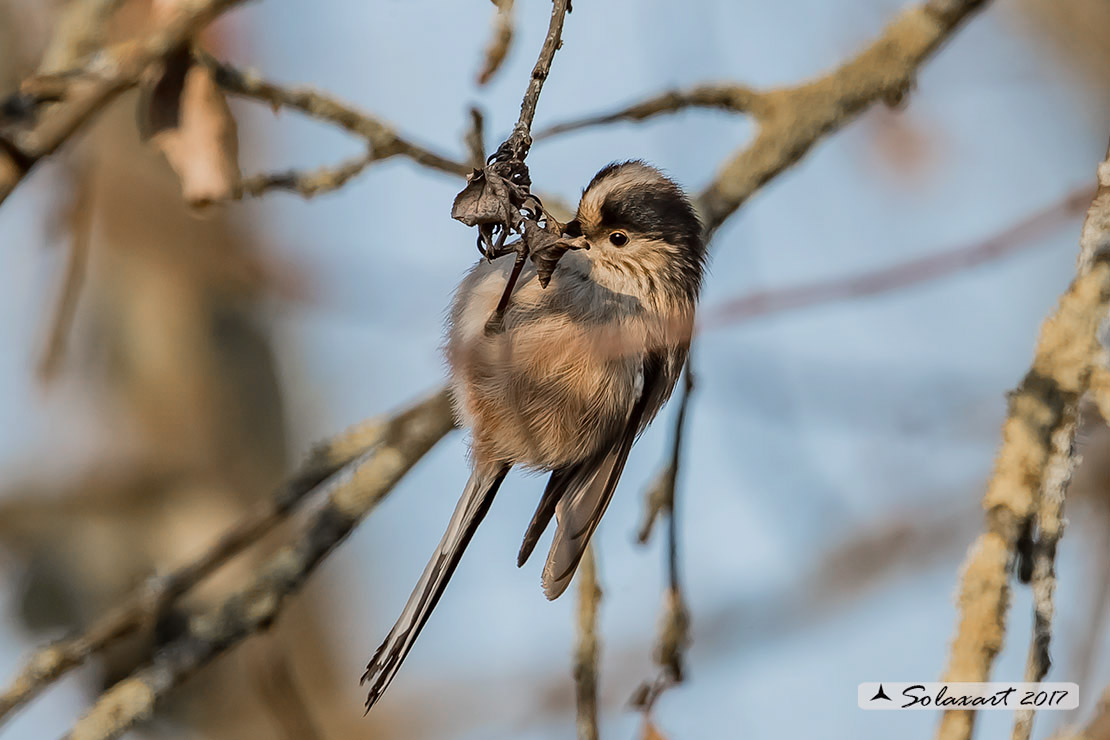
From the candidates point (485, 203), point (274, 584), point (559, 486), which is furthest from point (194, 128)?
point (559, 486)

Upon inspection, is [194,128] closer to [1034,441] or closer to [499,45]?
[499,45]

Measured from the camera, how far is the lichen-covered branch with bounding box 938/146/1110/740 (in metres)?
1.48

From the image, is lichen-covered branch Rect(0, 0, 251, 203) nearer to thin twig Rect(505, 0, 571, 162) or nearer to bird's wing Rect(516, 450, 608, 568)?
thin twig Rect(505, 0, 571, 162)

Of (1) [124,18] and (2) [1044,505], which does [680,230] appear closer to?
(2) [1044,505]

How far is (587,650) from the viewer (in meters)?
2.09

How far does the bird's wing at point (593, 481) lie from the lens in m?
2.05

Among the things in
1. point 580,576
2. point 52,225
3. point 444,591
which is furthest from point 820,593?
point 52,225

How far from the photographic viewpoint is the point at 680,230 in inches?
87.2

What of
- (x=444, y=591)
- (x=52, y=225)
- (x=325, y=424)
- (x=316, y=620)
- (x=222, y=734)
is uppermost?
(x=325, y=424)

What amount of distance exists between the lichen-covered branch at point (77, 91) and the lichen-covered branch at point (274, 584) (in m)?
0.83

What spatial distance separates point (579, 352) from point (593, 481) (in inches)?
11.3

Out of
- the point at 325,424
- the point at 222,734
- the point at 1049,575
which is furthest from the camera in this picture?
the point at 325,424

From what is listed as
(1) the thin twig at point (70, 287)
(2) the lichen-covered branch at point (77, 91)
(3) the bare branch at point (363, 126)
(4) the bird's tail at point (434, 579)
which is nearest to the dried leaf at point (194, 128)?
(2) the lichen-covered branch at point (77, 91)

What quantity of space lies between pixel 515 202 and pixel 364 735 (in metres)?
3.71
